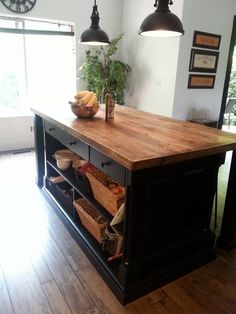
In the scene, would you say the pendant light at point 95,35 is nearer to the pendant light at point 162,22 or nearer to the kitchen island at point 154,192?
the pendant light at point 162,22

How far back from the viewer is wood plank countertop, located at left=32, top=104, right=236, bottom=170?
51.2 inches

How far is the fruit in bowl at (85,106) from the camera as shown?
2074 millimetres

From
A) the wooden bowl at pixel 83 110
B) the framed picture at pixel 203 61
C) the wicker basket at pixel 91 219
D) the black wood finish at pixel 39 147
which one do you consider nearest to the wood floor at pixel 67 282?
the wicker basket at pixel 91 219

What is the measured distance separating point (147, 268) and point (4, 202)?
1.73 m

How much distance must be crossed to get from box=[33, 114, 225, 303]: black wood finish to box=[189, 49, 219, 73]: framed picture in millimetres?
2764

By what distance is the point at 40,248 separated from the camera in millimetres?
2002

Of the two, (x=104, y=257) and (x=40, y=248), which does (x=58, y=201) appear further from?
(x=104, y=257)

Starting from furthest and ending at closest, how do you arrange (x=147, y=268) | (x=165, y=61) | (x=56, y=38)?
(x=56, y=38) < (x=165, y=61) < (x=147, y=268)

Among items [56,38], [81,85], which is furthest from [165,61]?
[56,38]

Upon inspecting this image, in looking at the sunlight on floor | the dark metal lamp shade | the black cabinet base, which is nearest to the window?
the sunlight on floor

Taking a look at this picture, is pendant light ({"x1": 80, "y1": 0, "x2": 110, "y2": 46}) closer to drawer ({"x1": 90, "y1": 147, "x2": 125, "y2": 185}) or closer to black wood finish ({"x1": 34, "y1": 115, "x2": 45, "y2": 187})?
black wood finish ({"x1": 34, "y1": 115, "x2": 45, "y2": 187})

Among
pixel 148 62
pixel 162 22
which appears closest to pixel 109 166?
pixel 162 22

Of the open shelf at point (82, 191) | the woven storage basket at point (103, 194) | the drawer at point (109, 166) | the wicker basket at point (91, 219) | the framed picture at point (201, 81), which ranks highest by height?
the framed picture at point (201, 81)

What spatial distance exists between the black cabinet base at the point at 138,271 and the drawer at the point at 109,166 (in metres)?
0.53
